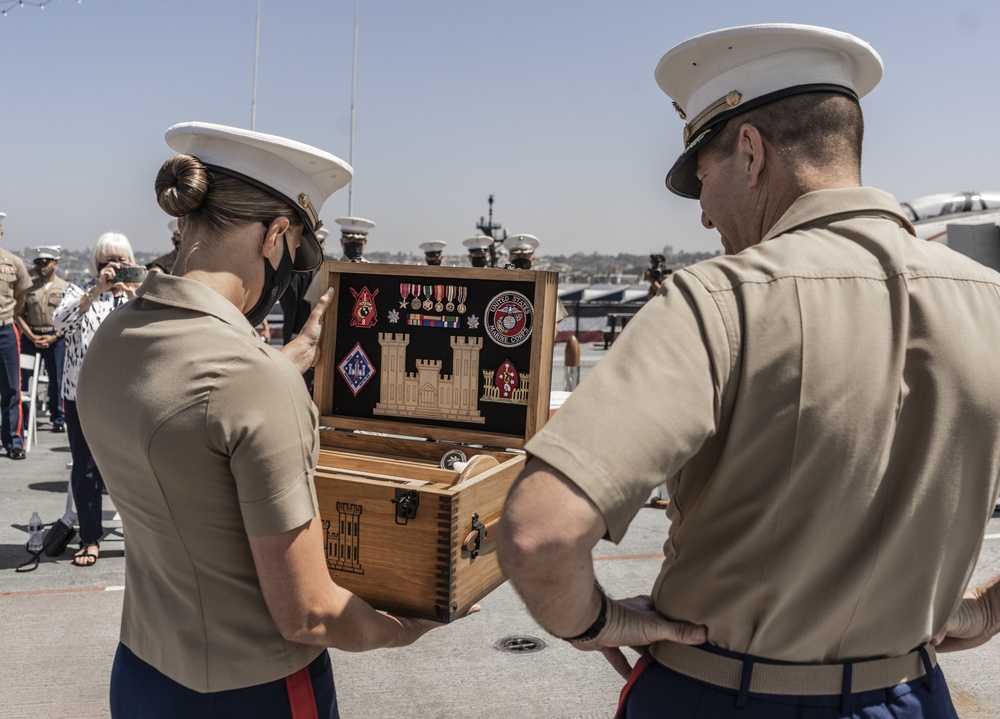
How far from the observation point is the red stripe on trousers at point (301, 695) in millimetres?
1701

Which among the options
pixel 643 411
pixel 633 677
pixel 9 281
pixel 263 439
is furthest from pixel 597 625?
pixel 9 281

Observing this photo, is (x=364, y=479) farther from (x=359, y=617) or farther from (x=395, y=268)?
(x=395, y=268)

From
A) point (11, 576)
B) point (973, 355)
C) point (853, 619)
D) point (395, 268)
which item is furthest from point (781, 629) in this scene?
point (11, 576)

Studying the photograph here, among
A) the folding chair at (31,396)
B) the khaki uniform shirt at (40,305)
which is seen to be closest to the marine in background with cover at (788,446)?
the folding chair at (31,396)

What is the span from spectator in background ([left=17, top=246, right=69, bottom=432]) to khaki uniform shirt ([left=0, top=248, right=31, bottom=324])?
107cm

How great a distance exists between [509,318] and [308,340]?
0.63 metres

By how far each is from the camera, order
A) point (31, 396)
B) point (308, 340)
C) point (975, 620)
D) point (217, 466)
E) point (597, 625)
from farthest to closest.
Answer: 1. point (31, 396)
2. point (308, 340)
3. point (975, 620)
4. point (217, 466)
5. point (597, 625)

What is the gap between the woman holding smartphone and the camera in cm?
543

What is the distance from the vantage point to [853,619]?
137 cm

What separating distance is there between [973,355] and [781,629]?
1.72ft

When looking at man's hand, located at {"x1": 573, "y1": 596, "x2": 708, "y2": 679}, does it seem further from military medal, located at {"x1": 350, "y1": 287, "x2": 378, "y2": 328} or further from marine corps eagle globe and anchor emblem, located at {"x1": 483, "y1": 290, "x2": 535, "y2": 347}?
military medal, located at {"x1": 350, "y1": 287, "x2": 378, "y2": 328}

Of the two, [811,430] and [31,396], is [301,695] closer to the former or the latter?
[811,430]

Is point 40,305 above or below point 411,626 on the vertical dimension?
above

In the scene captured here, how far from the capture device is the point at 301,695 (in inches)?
67.6
